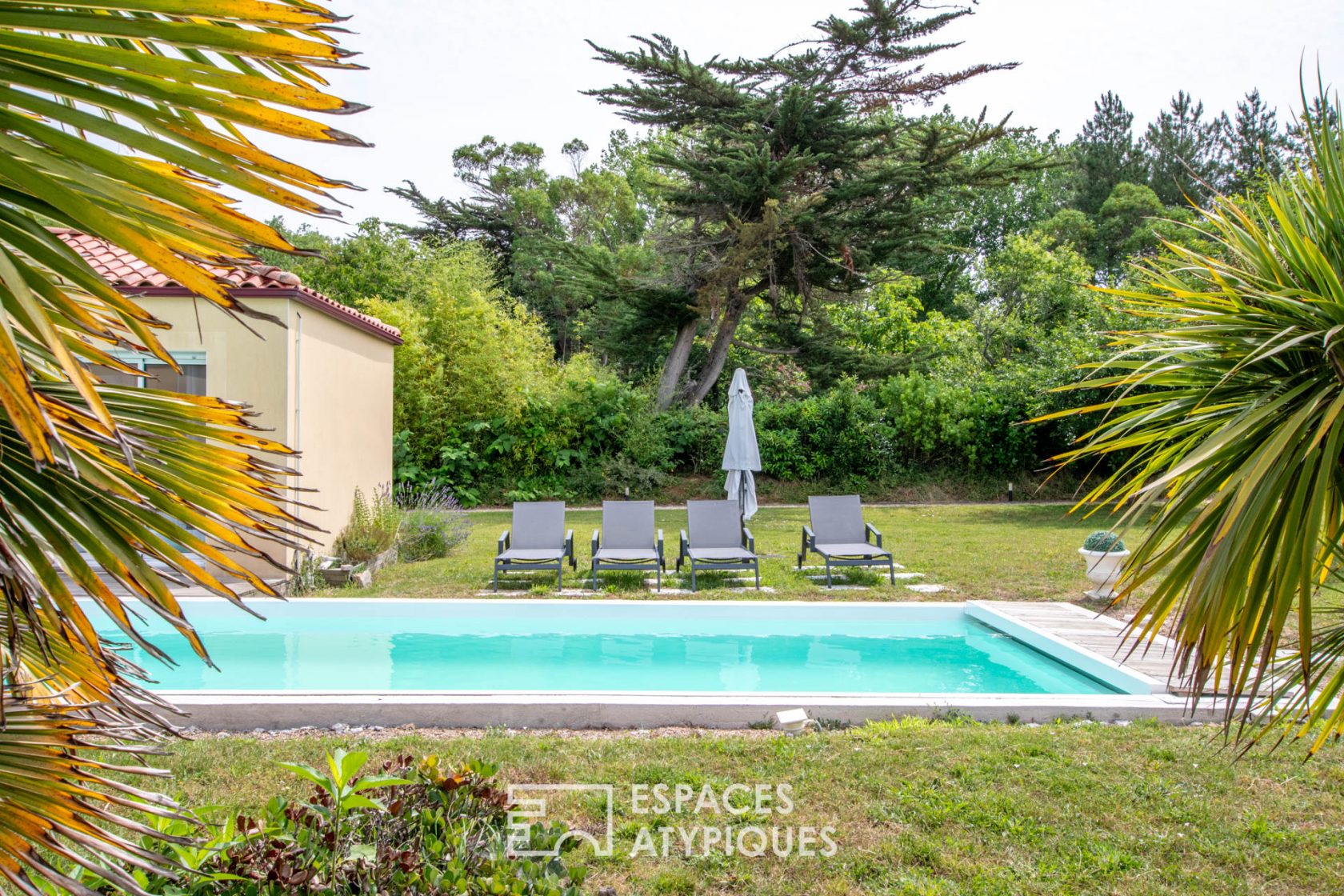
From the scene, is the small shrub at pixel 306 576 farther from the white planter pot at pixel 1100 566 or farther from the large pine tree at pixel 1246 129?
the large pine tree at pixel 1246 129

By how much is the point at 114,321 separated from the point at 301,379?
9548 mm

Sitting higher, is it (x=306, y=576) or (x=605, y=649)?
(x=306, y=576)

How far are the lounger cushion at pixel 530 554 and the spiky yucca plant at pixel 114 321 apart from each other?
898 centimetres

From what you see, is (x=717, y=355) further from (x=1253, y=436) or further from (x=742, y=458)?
(x=1253, y=436)

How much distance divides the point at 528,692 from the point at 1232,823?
4.14 meters

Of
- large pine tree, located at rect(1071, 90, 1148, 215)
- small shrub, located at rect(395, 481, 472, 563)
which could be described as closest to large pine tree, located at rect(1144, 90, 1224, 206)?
large pine tree, located at rect(1071, 90, 1148, 215)

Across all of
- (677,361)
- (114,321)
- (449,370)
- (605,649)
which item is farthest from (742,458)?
(114,321)

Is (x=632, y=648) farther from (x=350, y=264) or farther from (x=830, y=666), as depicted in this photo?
(x=350, y=264)

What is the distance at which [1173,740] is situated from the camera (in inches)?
199

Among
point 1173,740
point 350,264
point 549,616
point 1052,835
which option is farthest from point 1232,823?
point 350,264

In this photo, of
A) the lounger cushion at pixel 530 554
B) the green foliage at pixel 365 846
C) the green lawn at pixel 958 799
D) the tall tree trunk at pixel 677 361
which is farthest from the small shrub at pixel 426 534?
the tall tree trunk at pixel 677 361

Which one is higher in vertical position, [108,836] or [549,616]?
[108,836]

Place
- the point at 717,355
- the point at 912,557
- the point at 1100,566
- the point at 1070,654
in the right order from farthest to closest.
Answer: the point at 717,355
the point at 912,557
the point at 1100,566
the point at 1070,654

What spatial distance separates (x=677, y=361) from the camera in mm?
22469
